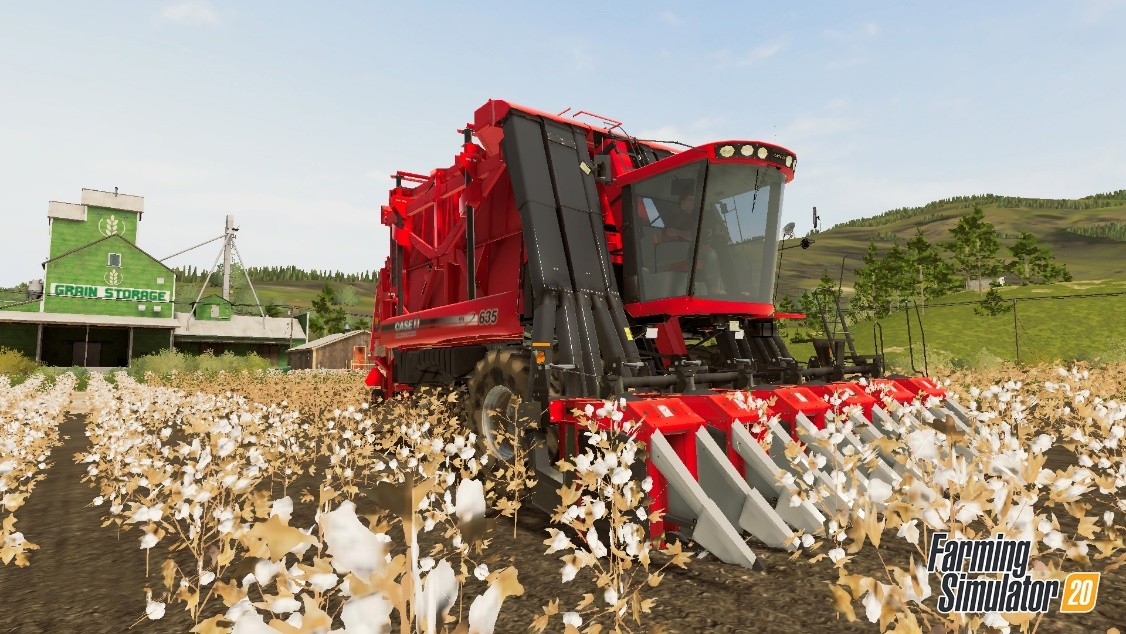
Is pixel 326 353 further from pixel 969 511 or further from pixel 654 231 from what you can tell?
pixel 969 511

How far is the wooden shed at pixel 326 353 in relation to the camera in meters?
41.8

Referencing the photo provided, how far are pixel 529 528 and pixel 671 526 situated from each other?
1199 mm

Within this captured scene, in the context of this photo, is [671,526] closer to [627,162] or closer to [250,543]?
[250,543]

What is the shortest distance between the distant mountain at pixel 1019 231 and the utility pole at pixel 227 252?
92459 mm

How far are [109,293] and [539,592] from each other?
39.8 metres

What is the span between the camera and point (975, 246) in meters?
61.9

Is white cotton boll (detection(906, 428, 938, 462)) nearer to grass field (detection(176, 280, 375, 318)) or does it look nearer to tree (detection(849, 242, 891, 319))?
tree (detection(849, 242, 891, 319))

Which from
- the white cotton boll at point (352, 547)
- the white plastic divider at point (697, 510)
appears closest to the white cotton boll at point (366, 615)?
the white cotton boll at point (352, 547)

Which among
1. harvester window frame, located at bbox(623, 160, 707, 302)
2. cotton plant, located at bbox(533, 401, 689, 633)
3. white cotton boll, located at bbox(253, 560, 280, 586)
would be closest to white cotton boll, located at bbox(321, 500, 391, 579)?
white cotton boll, located at bbox(253, 560, 280, 586)

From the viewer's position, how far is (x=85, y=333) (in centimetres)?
3453

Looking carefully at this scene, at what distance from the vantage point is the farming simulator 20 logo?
2010 millimetres

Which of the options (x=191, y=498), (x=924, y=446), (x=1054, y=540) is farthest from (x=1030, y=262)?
(x=191, y=498)

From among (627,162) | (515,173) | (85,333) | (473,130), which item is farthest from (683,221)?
(85,333)

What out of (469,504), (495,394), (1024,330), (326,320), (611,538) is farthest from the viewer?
(326,320)
